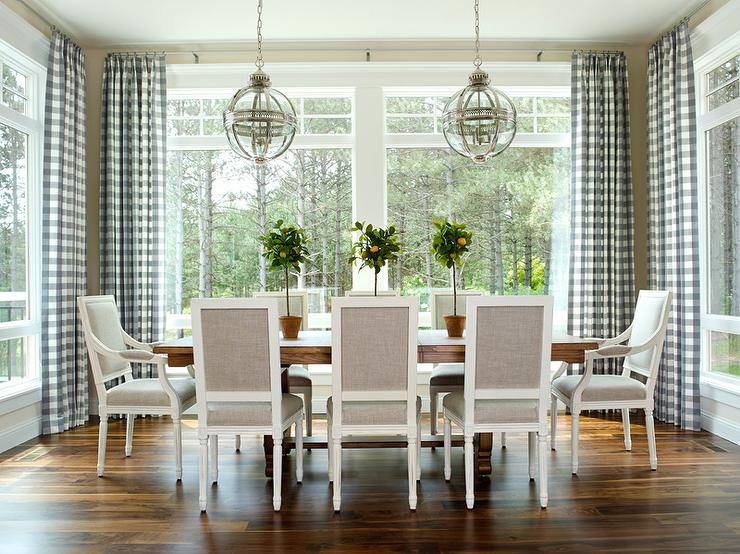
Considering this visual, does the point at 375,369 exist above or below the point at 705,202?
below

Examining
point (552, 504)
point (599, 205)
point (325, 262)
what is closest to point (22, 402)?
point (325, 262)

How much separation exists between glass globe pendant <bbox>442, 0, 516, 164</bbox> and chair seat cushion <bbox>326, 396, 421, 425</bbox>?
1360 mm

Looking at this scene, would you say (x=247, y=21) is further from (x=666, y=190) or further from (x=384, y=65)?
(x=666, y=190)

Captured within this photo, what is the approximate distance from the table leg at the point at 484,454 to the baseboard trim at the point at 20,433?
3.08 m

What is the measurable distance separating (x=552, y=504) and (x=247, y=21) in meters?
3.99

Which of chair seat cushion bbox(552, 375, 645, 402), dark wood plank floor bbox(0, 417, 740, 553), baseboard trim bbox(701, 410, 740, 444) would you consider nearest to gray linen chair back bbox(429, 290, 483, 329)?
dark wood plank floor bbox(0, 417, 740, 553)

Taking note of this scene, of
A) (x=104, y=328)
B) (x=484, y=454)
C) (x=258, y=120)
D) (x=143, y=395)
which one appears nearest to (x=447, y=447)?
(x=484, y=454)

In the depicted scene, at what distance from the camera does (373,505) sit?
2.95m

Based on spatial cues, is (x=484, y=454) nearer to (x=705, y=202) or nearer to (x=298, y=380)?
(x=298, y=380)

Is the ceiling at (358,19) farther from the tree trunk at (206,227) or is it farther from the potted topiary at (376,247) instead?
the potted topiary at (376,247)

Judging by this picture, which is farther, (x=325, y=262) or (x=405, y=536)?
(x=325, y=262)

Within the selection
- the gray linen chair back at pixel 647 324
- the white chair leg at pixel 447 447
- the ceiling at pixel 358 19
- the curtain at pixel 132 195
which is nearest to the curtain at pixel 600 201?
the ceiling at pixel 358 19

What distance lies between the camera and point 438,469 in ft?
11.6

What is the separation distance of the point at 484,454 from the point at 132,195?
139 inches
